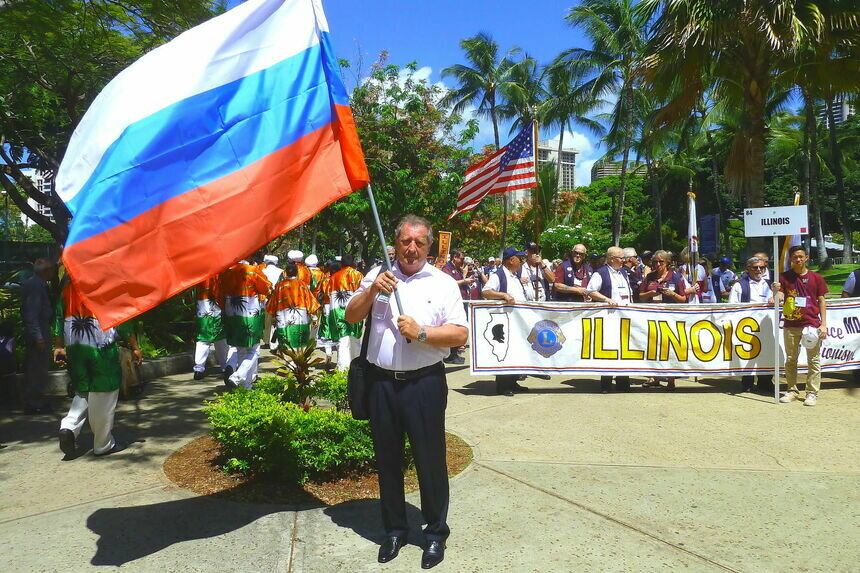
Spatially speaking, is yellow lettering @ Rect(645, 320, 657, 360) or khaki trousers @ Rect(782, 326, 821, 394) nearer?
khaki trousers @ Rect(782, 326, 821, 394)

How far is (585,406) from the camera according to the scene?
729cm

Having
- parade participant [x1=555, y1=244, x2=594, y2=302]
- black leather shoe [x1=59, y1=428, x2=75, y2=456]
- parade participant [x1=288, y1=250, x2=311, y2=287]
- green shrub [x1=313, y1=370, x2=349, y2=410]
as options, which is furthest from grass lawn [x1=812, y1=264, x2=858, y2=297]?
black leather shoe [x1=59, y1=428, x2=75, y2=456]

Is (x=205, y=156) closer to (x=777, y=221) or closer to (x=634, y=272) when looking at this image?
(x=777, y=221)

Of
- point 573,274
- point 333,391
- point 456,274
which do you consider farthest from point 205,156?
point 456,274

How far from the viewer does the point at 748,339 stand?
8.19 m

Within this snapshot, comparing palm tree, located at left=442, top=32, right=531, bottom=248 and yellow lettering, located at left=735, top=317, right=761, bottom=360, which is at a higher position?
palm tree, located at left=442, top=32, right=531, bottom=248

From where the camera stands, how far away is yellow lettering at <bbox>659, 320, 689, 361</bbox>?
8.16m

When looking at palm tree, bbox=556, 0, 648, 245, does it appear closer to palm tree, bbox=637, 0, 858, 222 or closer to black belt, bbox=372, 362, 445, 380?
palm tree, bbox=637, 0, 858, 222

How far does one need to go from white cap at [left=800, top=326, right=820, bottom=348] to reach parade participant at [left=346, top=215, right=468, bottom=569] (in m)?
5.41

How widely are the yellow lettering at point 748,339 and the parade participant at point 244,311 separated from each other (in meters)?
5.93

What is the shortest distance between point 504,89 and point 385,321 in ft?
124

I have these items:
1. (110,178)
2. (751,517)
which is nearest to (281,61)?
(110,178)

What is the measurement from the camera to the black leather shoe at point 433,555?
11.6 ft

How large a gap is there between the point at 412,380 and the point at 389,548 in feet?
3.08
